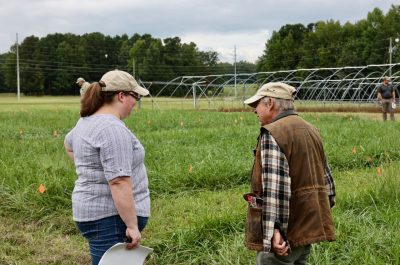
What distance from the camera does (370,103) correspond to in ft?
100

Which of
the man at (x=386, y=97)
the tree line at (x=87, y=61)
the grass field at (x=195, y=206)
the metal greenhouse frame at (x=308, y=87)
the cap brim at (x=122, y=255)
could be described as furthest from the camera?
the tree line at (x=87, y=61)

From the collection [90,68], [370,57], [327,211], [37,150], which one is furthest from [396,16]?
[327,211]

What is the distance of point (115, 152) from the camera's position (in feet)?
8.41

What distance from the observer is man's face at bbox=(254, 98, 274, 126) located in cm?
271

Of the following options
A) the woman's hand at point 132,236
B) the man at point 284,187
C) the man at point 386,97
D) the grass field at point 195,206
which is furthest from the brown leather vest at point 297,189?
the man at point 386,97

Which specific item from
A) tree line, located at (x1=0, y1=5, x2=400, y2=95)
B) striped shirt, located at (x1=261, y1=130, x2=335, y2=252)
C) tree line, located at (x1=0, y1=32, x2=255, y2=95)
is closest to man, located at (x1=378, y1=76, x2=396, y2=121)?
striped shirt, located at (x1=261, y1=130, x2=335, y2=252)

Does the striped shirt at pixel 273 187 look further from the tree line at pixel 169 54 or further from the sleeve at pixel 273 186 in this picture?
the tree line at pixel 169 54

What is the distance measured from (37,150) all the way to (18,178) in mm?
2235

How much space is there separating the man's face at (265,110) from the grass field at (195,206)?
4.40ft

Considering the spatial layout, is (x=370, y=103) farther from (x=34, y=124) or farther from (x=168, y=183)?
(x=168, y=183)

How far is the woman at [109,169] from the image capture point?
258 centimetres

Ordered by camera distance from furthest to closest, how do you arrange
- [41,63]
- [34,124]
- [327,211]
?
[41,63]
[34,124]
[327,211]

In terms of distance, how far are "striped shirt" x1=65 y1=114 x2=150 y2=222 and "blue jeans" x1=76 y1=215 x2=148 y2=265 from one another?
0.04m

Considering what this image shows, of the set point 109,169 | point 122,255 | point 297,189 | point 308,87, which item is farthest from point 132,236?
point 308,87
